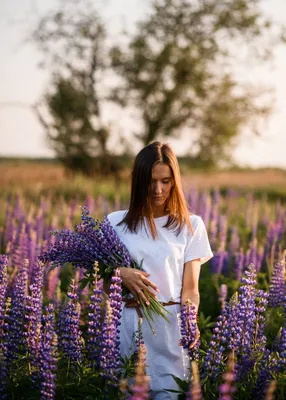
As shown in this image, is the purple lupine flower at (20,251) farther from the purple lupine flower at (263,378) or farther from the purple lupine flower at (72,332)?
the purple lupine flower at (263,378)

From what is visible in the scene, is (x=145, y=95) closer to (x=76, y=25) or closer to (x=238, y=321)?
(x=76, y=25)

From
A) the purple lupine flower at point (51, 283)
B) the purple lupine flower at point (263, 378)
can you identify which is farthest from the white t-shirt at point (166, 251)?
the purple lupine flower at point (51, 283)

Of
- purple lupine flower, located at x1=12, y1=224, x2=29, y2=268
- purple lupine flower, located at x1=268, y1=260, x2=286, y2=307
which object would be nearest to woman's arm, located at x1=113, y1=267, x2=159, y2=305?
purple lupine flower, located at x1=268, y1=260, x2=286, y2=307

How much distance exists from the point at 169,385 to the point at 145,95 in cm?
1650

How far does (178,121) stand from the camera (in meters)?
19.6

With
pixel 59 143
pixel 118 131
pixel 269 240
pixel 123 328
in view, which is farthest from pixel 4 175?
pixel 123 328

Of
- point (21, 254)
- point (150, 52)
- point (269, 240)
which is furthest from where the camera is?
point (150, 52)

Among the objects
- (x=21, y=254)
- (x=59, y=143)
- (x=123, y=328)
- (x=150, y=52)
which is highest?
(x=150, y=52)

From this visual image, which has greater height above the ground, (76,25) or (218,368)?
(76,25)

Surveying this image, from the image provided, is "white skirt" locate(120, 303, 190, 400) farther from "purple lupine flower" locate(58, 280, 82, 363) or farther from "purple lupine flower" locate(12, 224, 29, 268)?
"purple lupine flower" locate(12, 224, 29, 268)

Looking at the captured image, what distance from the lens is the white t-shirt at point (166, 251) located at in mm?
3692

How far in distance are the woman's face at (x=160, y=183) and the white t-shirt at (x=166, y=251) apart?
0.15 metres

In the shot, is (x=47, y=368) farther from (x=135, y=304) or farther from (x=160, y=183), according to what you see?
(x=160, y=183)

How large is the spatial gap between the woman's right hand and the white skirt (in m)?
0.21
